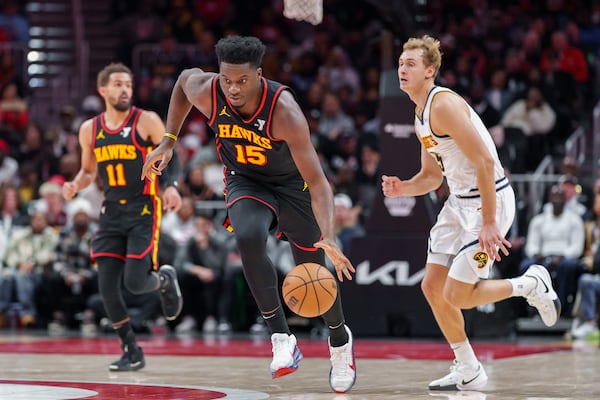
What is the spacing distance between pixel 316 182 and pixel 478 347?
475 centimetres

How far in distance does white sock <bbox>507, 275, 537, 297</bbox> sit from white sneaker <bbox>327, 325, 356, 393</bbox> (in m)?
1.06

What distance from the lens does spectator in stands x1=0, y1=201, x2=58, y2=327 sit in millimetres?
13727

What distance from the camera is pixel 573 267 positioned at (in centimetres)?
1203

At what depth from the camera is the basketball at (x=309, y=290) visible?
241 inches

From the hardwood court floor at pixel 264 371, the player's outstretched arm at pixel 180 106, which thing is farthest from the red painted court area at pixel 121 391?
the player's outstretched arm at pixel 180 106

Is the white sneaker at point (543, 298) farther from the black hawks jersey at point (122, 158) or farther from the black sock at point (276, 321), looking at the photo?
the black hawks jersey at point (122, 158)

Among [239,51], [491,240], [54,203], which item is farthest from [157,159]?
[54,203]

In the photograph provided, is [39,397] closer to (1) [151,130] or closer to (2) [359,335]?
(1) [151,130]

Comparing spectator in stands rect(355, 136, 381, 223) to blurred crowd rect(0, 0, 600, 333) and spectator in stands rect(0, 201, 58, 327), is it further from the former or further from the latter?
spectator in stands rect(0, 201, 58, 327)

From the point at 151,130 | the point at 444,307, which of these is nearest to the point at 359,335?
the point at 151,130

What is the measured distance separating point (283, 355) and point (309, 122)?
9.89 metres

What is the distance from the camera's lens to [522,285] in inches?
259

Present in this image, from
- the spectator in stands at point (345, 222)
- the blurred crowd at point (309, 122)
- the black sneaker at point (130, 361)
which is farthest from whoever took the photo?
the blurred crowd at point (309, 122)

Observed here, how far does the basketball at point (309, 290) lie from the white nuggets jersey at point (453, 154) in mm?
1027
